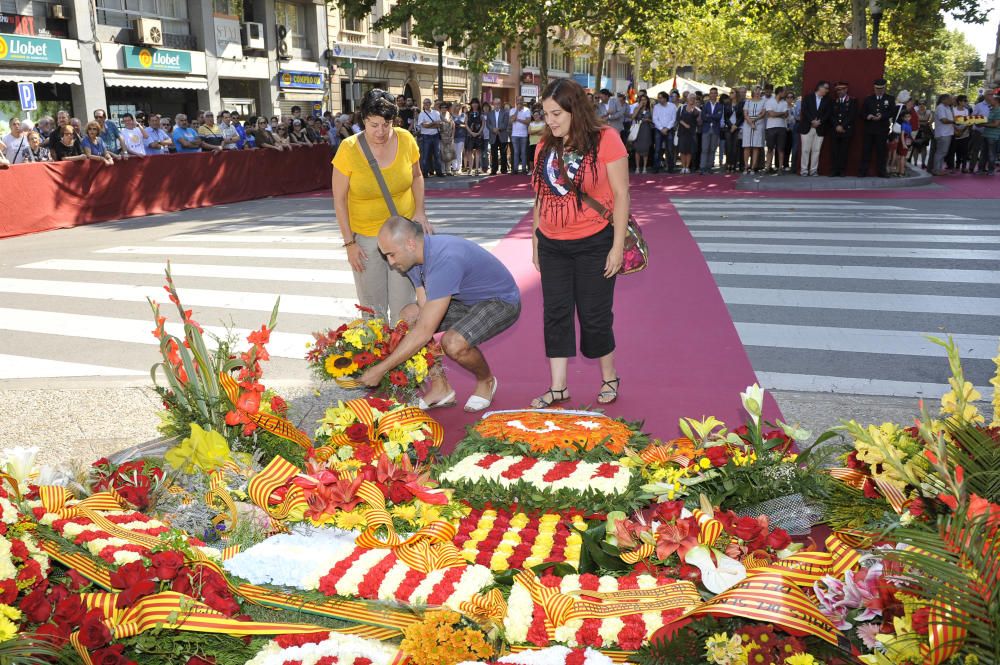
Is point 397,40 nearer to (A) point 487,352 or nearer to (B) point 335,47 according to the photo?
(B) point 335,47

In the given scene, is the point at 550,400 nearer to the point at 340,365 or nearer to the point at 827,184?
the point at 340,365

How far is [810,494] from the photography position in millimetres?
3484

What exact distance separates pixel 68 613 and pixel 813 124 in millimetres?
17499

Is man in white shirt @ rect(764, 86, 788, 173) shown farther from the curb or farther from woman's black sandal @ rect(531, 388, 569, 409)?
woman's black sandal @ rect(531, 388, 569, 409)

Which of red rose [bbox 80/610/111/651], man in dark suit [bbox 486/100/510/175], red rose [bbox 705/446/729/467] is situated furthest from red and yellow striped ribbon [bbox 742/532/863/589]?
man in dark suit [bbox 486/100/510/175]

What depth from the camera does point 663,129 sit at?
2062 centimetres

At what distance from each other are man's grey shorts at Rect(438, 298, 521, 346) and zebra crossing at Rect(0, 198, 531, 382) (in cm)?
130

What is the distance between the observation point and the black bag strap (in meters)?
5.26

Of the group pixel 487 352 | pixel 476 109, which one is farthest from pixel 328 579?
pixel 476 109

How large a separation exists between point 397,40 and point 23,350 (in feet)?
123

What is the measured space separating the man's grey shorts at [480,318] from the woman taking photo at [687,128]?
15.9 meters

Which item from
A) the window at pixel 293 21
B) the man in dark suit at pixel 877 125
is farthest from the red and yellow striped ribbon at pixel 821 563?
the window at pixel 293 21

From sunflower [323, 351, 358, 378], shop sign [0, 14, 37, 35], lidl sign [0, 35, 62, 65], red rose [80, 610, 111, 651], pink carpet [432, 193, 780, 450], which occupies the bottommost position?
pink carpet [432, 193, 780, 450]

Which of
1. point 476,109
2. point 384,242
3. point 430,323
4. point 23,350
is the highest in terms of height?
point 476,109
